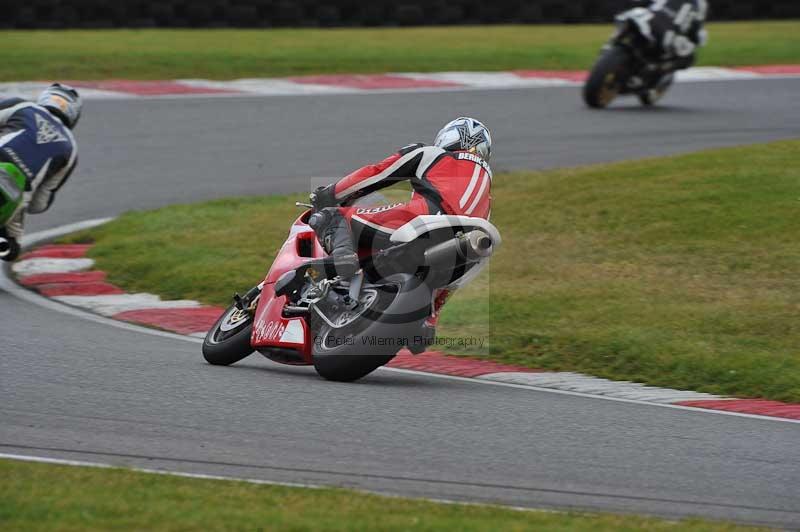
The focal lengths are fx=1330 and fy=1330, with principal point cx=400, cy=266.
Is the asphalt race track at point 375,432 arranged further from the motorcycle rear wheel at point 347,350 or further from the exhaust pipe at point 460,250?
the exhaust pipe at point 460,250

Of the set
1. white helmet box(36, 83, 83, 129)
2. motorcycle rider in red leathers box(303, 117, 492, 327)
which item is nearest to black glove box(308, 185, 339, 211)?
motorcycle rider in red leathers box(303, 117, 492, 327)

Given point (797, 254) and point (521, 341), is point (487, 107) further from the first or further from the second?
point (521, 341)

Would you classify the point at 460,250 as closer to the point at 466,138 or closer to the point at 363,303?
the point at 363,303

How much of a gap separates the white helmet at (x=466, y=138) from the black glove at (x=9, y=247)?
387cm

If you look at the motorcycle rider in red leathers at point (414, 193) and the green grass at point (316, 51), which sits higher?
the motorcycle rider in red leathers at point (414, 193)

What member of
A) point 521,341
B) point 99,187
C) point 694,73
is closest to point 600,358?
point 521,341

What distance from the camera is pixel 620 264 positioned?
9641 millimetres

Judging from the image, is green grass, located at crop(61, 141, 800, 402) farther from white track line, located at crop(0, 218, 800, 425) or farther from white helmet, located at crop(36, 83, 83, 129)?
white helmet, located at crop(36, 83, 83, 129)

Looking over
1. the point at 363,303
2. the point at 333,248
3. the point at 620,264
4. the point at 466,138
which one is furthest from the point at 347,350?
the point at 620,264

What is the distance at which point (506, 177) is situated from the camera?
13078mm

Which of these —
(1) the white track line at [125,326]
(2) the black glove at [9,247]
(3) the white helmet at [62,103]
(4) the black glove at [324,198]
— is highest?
(3) the white helmet at [62,103]

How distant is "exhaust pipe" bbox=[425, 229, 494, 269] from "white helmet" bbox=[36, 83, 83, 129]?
4335 millimetres

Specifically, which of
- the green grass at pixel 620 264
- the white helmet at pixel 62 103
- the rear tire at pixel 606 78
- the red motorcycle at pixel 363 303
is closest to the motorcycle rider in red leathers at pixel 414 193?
the red motorcycle at pixel 363 303

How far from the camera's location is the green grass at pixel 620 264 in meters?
7.78
